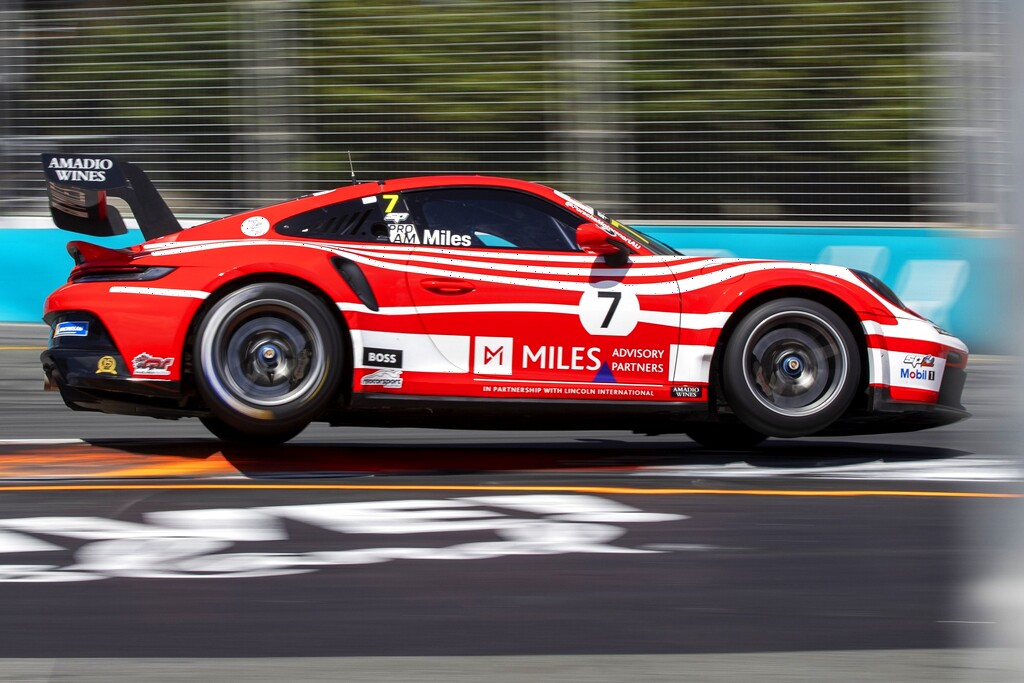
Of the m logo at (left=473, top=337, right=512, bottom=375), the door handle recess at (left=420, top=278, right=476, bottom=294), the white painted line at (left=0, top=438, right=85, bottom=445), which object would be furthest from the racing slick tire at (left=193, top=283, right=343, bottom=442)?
the white painted line at (left=0, top=438, right=85, bottom=445)

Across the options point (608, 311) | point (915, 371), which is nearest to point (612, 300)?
point (608, 311)

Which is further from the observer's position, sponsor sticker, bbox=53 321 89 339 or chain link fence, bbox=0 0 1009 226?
chain link fence, bbox=0 0 1009 226

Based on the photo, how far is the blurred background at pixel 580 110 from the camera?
11195 mm

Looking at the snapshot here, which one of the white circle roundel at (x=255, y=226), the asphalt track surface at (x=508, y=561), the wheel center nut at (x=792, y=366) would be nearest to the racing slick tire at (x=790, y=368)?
the wheel center nut at (x=792, y=366)

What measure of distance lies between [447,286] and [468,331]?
23 cm

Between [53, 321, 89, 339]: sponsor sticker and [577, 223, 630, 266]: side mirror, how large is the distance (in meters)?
2.27

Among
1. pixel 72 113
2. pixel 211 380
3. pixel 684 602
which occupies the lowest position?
pixel 684 602

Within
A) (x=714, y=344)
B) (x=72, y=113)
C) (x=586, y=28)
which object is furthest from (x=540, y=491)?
(x=72, y=113)

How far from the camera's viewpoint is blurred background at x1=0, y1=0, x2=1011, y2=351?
36.7ft

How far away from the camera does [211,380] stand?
5.91 metres

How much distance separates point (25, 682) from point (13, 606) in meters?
0.77

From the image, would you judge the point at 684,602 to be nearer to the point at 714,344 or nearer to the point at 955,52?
the point at 714,344

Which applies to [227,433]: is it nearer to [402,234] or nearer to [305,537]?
[402,234]

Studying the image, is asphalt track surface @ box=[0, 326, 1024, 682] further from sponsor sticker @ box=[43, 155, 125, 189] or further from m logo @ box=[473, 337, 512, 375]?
sponsor sticker @ box=[43, 155, 125, 189]
